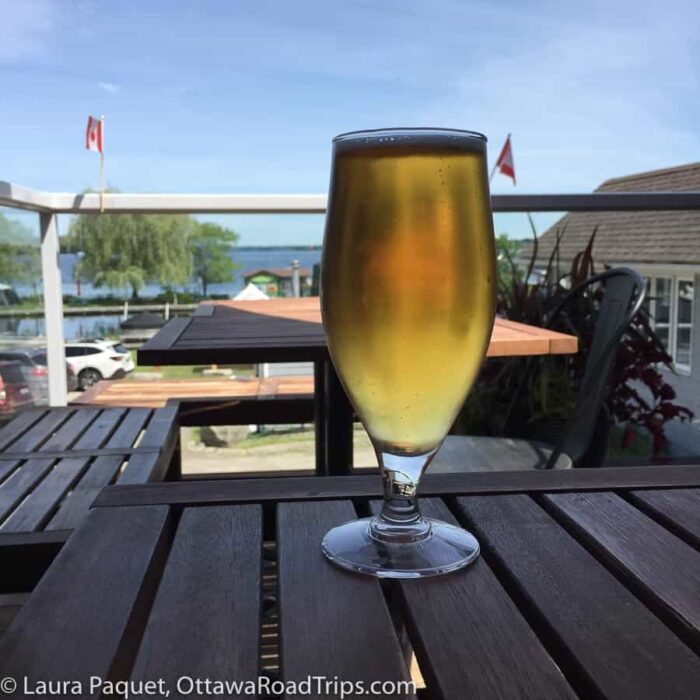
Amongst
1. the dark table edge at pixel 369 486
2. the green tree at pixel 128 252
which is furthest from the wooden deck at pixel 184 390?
the dark table edge at pixel 369 486

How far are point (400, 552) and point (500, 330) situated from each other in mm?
1439

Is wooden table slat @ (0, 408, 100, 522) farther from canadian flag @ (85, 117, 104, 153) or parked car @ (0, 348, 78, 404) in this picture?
canadian flag @ (85, 117, 104, 153)

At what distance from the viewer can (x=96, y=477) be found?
140 cm

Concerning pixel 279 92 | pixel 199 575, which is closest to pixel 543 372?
pixel 199 575

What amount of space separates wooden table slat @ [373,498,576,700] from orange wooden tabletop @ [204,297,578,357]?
2.18 feet

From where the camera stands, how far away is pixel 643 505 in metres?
0.54

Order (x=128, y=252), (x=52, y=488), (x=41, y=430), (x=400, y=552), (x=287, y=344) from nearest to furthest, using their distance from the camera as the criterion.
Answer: (x=400, y=552) → (x=52, y=488) → (x=287, y=344) → (x=41, y=430) → (x=128, y=252)

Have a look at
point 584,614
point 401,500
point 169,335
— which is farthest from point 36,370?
point 584,614

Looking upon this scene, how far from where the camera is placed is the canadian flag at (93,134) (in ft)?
12.8

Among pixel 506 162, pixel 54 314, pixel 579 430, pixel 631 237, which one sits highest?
pixel 506 162

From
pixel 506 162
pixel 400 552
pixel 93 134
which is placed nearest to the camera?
pixel 400 552

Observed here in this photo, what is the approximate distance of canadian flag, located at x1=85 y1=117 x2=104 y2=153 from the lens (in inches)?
154

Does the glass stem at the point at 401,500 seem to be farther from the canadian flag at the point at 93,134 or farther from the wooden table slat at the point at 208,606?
the canadian flag at the point at 93,134

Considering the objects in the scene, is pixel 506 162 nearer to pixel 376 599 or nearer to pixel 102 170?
pixel 102 170
